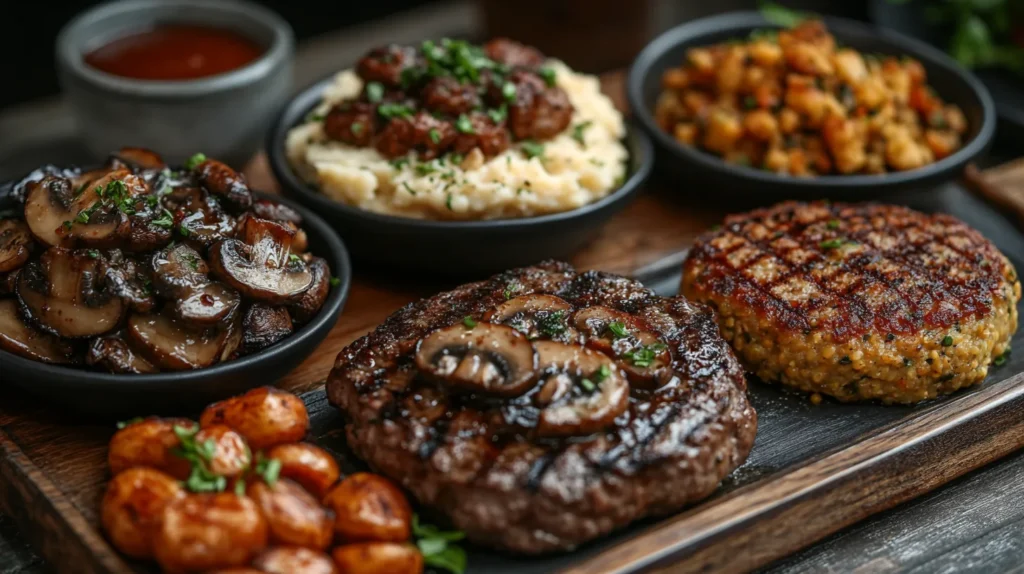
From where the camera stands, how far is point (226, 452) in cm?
290

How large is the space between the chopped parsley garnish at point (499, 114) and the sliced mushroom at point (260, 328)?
1485mm

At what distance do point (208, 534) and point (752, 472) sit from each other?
180 centimetres

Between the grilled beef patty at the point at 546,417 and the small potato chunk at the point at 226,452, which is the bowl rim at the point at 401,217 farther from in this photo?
the small potato chunk at the point at 226,452

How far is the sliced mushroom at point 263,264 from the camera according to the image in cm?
340

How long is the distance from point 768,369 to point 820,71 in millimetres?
2092

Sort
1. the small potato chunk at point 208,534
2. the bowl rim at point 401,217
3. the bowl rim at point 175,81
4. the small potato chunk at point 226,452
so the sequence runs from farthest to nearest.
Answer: the bowl rim at point 175,81 < the bowl rim at point 401,217 < the small potato chunk at point 226,452 < the small potato chunk at point 208,534

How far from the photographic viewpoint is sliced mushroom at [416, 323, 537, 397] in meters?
3.03

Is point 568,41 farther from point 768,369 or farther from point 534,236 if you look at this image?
point 768,369

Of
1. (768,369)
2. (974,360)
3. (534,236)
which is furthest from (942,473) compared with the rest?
(534,236)

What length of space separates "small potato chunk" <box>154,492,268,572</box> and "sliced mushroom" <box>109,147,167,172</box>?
160cm

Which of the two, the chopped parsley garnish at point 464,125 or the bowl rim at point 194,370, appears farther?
the chopped parsley garnish at point 464,125

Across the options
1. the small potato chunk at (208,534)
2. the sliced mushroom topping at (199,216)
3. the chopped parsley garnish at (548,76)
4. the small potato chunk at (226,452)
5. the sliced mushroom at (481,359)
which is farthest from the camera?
the chopped parsley garnish at (548,76)

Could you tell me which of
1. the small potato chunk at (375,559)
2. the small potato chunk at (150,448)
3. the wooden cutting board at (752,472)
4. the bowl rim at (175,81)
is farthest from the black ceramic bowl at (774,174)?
the small potato chunk at (150,448)

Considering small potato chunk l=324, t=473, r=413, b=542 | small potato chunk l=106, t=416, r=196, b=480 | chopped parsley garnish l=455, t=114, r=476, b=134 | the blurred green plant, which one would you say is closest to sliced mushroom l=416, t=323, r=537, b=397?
small potato chunk l=324, t=473, r=413, b=542
